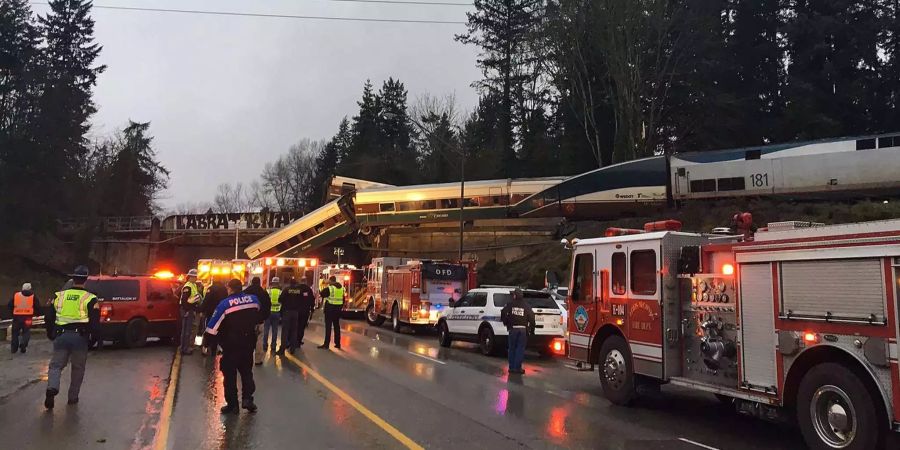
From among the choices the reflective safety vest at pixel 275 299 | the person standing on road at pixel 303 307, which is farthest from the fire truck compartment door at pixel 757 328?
the reflective safety vest at pixel 275 299

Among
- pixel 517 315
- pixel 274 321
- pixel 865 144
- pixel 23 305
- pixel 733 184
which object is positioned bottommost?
pixel 274 321

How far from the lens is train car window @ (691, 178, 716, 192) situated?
98.8 feet

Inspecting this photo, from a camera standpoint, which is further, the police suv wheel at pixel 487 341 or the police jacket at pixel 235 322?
the police suv wheel at pixel 487 341

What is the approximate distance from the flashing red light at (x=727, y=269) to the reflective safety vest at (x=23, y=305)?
579 inches

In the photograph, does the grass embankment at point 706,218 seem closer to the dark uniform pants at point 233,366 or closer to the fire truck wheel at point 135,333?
the fire truck wheel at point 135,333

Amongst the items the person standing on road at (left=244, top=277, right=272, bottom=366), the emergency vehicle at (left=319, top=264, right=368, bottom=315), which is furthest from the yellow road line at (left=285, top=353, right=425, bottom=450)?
the emergency vehicle at (left=319, top=264, right=368, bottom=315)

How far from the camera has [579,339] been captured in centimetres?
1043

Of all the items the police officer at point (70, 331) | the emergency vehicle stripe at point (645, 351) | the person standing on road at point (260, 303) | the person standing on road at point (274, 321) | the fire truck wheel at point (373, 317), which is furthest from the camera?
the fire truck wheel at point (373, 317)

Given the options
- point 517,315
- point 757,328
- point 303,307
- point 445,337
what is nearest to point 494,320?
point 445,337

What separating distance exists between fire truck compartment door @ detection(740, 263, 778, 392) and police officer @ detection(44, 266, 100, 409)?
841cm

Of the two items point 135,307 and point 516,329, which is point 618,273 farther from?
point 135,307

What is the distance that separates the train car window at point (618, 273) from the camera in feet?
31.1

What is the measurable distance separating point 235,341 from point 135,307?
8905 mm

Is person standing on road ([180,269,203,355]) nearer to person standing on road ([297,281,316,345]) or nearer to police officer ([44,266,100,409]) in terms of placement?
person standing on road ([297,281,316,345])
